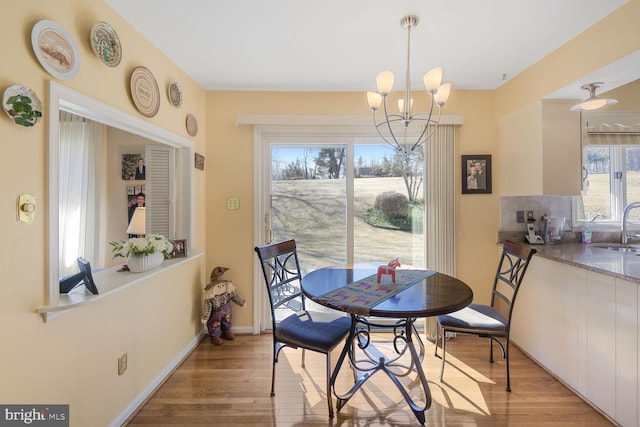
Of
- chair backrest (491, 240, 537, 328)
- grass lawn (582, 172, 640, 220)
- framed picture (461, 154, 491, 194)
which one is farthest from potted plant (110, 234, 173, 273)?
grass lawn (582, 172, 640, 220)

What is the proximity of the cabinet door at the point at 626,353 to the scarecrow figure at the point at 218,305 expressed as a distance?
275 cm

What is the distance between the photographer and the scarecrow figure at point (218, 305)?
255 centimetres

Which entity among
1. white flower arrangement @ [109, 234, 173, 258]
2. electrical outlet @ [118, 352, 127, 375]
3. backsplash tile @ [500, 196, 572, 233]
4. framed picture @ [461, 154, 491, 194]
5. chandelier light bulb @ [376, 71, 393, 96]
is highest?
chandelier light bulb @ [376, 71, 393, 96]

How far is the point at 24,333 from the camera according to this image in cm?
113

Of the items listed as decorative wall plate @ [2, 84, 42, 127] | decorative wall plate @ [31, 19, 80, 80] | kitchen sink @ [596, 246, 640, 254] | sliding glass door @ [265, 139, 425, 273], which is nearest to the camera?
decorative wall plate @ [2, 84, 42, 127]

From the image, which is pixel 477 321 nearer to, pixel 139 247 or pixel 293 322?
pixel 293 322

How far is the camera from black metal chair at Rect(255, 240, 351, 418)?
1735 mm

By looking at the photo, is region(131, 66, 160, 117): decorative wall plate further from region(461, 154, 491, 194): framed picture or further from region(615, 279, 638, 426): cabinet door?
region(615, 279, 638, 426): cabinet door

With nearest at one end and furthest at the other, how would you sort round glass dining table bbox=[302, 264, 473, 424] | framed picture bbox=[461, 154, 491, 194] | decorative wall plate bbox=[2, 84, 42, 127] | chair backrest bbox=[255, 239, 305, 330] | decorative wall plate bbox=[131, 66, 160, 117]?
1. decorative wall plate bbox=[2, 84, 42, 127]
2. round glass dining table bbox=[302, 264, 473, 424]
3. decorative wall plate bbox=[131, 66, 160, 117]
4. chair backrest bbox=[255, 239, 305, 330]
5. framed picture bbox=[461, 154, 491, 194]

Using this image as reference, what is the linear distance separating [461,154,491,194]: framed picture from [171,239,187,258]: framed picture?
2.69 meters

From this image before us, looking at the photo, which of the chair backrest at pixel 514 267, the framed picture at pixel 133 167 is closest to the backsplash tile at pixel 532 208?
the chair backrest at pixel 514 267

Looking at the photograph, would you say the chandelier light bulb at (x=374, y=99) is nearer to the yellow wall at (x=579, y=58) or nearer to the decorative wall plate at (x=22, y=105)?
the yellow wall at (x=579, y=58)

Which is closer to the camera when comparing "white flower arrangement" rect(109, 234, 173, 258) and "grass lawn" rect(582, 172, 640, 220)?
"white flower arrangement" rect(109, 234, 173, 258)

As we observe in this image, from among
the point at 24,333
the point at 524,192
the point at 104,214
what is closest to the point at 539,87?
the point at 524,192
